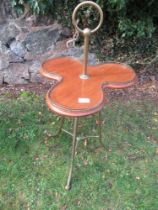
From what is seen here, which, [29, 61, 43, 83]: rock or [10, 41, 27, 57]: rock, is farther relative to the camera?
[29, 61, 43, 83]: rock

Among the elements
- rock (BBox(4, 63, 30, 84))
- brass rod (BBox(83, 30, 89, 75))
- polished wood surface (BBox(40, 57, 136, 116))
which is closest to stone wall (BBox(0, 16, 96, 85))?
rock (BBox(4, 63, 30, 84))

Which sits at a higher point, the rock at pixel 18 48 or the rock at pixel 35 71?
the rock at pixel 18 48

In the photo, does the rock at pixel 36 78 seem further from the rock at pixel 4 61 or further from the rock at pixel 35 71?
the rock at pixel 4 61

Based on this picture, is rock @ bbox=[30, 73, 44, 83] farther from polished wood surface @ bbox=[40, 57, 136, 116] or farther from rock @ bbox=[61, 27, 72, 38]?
polished wood surface @ bbox=[40, 57, 136, 116]

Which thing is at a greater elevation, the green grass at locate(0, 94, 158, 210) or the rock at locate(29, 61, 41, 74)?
the rock at locate(29, 61, 41, 74)

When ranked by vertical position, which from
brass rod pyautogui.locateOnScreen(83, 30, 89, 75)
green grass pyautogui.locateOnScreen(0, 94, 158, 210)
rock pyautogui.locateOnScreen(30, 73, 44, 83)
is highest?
brass rod pyautogui.locateOnScreen(83, 30, 89, 75)

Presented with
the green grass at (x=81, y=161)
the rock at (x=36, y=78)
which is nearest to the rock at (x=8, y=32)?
the rock at (x=36, y=78)

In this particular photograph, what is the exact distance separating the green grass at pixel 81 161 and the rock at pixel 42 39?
58 centimetres

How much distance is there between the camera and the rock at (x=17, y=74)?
3602 millimetres

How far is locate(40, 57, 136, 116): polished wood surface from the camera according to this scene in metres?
2.05

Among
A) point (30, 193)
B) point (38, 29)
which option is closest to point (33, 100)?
point (38, 29)

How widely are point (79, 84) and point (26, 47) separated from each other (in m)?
1.43

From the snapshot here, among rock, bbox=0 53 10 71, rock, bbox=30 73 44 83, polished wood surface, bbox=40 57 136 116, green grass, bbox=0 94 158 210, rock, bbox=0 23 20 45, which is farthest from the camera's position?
rock, bbox=30 73 44 83

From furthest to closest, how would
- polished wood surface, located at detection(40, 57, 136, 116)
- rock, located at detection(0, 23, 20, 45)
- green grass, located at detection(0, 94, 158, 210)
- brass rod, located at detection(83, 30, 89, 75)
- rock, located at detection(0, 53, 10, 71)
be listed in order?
rock, located at detection(0, 53, 10, 71), rock, located at detection(0, 23, 20, 45), green grass, located at detection(0, 94, 158, 210), brass rod, located at detection(83, 30, 89, 75), polished wood surface, located at detection(40, 57, 136, 116)
